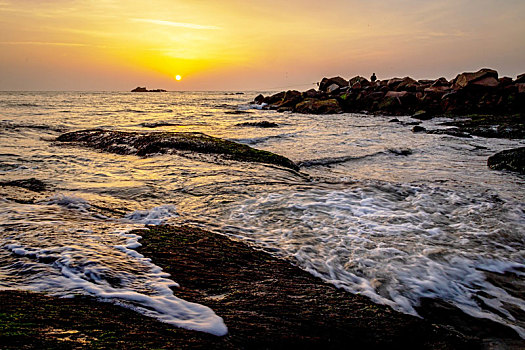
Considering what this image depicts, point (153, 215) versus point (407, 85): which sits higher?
point (407, 85)

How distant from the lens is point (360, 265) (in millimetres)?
2885

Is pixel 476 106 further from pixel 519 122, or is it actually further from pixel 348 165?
pixel 348 165

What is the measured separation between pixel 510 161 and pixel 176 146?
293 inches

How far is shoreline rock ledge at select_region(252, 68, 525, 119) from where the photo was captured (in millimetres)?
20545

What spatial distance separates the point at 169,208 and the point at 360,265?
256 centimetres

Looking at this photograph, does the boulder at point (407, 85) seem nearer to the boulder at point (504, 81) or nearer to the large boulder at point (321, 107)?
the large boulder at point (321, 107)

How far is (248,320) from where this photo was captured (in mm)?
1896

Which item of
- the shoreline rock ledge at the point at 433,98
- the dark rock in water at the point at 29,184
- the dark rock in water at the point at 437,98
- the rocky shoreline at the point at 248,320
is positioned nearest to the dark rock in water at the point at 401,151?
the rocky shoreline at the point at 248,320

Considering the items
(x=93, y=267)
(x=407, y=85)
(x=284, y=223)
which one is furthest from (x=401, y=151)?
(x=407, y=85)

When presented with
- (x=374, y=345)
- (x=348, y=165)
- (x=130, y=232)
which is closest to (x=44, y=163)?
(x=130, y=232)

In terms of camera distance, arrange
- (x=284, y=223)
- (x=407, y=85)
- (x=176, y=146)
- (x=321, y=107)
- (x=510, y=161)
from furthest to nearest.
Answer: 1. (x=407, y=85)
2. (x=321, y=107)
3. (x=176, y=146)
4. (x=510, y=161)
5. (x=284, y=223)

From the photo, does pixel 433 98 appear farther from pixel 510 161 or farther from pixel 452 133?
pixel 510 161

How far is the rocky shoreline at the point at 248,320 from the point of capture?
155 centimetres

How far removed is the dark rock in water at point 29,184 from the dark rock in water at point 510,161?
340 inches
